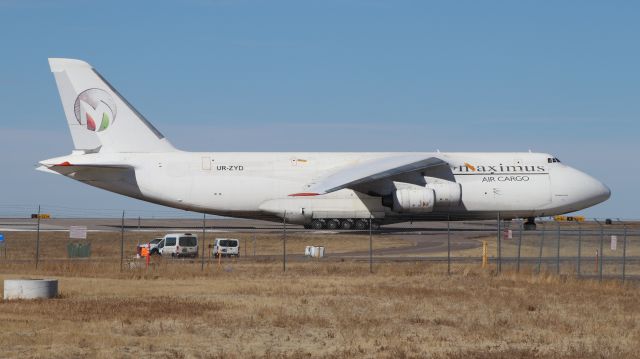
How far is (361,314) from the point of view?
21594 millimetres

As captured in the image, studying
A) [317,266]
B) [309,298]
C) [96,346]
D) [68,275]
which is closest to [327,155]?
[317,266]

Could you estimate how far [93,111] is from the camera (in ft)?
190

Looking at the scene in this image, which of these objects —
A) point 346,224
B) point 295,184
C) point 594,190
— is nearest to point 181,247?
point 295,184

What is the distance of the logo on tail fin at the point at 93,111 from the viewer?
190 ft

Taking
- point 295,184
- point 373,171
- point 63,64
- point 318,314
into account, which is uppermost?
point 63,64

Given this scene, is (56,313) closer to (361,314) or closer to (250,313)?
(250,313)

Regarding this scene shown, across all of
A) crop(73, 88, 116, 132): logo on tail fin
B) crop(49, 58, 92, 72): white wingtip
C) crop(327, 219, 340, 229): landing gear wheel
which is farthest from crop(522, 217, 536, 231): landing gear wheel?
crop(49, 58, 92, 72): white wingtip

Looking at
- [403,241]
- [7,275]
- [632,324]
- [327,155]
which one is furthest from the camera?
[327,155]

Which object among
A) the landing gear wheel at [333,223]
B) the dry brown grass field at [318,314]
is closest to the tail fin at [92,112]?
the landing gear wheel at [333,223]

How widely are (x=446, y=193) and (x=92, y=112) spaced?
21515mm

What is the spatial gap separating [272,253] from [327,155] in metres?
14.7

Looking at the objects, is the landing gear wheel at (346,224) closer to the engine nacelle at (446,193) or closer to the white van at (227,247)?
the engine nacelle at (446,193)

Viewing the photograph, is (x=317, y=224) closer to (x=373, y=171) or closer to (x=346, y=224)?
(x=346, y=224)

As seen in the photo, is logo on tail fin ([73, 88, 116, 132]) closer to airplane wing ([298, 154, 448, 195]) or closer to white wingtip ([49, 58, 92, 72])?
white wingtip ([49, 58, 92, 72])
